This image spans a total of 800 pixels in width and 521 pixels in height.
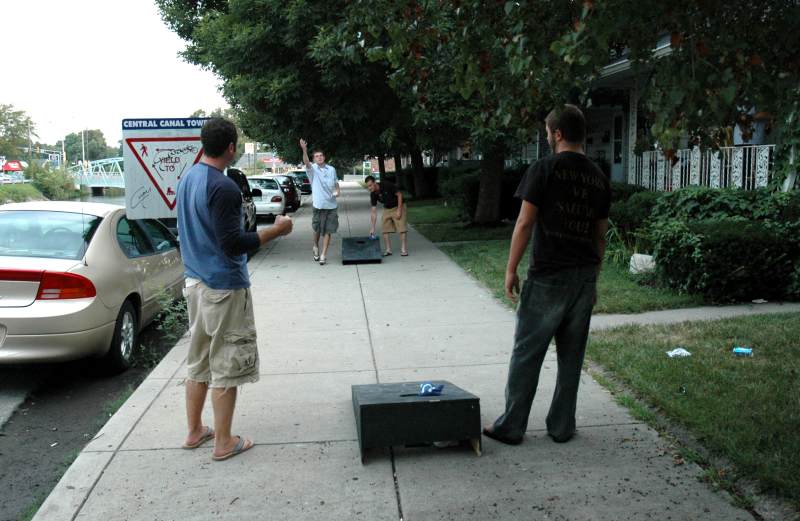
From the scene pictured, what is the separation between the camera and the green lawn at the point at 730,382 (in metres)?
4.27

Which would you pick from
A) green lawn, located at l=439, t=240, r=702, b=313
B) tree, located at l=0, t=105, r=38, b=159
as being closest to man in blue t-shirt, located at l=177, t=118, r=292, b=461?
green lawn, located at l=439, t=240, r=702, b=313

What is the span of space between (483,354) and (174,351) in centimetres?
289

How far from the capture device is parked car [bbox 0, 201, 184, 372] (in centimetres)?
603

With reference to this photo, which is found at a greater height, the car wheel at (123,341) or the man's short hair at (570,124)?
the man's short hair at (570,124)

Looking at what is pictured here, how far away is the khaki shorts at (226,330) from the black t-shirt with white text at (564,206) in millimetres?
1681

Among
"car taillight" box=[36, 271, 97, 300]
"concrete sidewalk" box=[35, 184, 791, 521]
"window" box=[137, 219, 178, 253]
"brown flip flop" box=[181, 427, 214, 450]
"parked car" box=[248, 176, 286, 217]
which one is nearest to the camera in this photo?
"concrete sidewalk" box=[35, 184, 791, 521]

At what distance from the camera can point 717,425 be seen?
468 cm

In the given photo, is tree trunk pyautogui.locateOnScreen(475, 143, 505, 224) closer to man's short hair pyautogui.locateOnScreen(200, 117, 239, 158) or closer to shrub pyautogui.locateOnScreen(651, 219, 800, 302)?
A: shrub pyautogui.locateOnScreen(651, 219, 800, 302)

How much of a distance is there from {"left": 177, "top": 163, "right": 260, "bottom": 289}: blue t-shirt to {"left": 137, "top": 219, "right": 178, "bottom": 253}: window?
4060 mm

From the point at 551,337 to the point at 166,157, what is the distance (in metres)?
4.80

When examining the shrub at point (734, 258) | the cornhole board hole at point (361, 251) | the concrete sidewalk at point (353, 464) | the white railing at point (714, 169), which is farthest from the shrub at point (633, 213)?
the concrete sidewalk at point (353, 464)

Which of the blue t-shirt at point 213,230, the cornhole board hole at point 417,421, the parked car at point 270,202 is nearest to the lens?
the blue t-shirt at point 213,230

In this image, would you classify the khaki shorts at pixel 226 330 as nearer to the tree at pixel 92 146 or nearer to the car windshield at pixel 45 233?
the car windshield at pixel 45 233

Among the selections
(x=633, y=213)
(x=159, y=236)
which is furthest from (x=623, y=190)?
(x=159, y=236)
